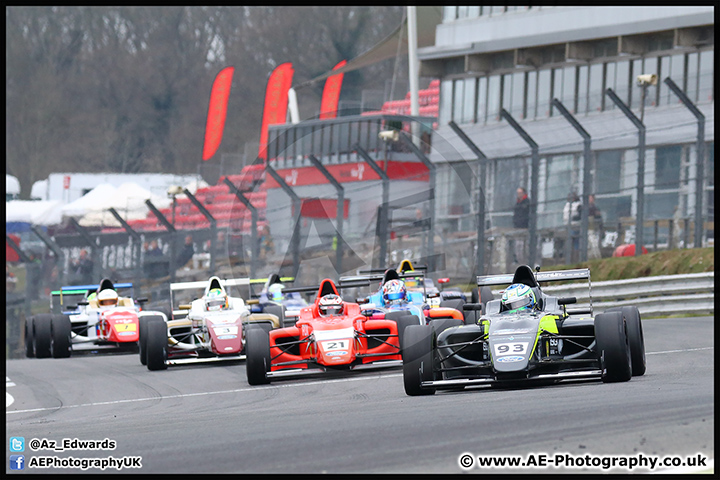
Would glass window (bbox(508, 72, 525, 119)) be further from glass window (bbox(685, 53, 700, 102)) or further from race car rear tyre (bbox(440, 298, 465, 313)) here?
race car rear tyre (bbox(440, 298, 465, 313))

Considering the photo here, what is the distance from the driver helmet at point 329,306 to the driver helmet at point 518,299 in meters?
2.80

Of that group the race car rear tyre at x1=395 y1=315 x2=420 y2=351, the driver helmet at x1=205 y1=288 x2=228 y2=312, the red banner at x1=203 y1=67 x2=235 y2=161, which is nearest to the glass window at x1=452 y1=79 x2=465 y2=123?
the red banner at x1=203 y1=67 x2=235 y2=161

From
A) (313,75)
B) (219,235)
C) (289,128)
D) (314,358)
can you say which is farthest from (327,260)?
(313,75)

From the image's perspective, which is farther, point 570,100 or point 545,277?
point 570,100

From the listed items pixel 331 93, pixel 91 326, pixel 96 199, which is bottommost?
pixel 91 326

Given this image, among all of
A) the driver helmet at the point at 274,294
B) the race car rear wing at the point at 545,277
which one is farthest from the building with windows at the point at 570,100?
the race car rear wing at the point at 545,277

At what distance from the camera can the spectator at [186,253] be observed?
25.3 metres

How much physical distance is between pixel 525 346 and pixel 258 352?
3.69 meters

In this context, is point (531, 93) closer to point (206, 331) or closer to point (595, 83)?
point (595, 83)

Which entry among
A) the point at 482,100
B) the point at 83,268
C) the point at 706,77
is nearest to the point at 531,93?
the point at 482,100

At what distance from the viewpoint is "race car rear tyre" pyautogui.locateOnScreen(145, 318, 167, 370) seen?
626 inches

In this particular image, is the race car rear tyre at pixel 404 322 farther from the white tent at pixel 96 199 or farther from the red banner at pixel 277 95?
the red banner at pixel 277 95

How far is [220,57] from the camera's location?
67062mm

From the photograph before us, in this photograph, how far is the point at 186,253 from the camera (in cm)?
2533
